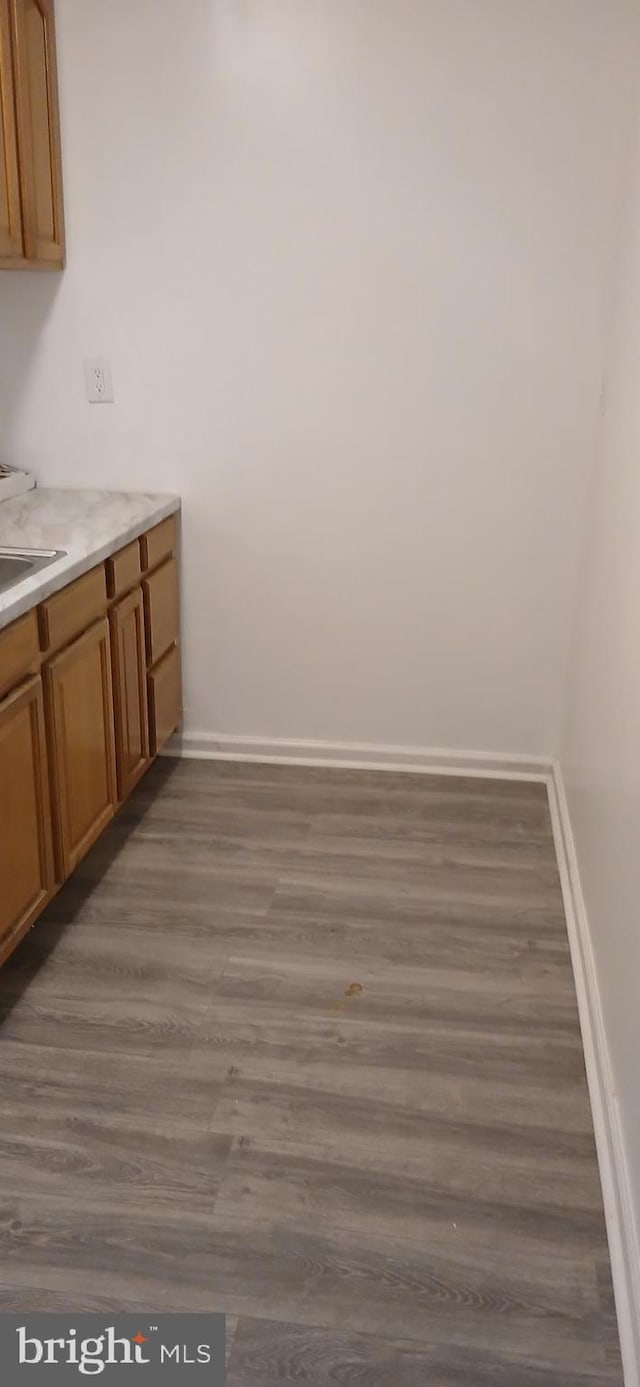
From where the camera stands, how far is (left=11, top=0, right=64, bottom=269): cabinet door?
2.79 metres

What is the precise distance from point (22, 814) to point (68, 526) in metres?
0.89

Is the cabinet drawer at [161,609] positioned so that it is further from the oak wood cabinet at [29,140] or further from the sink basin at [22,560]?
the oak wood cabinet at [29,140]

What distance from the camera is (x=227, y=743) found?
3.65 m

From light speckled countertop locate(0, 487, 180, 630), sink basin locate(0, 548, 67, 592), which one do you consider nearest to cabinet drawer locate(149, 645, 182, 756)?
light speckled countertop locate(0, 487, 180, 630)

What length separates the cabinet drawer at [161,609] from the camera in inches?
124

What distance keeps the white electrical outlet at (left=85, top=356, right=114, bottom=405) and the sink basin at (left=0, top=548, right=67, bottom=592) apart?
35.6 inches

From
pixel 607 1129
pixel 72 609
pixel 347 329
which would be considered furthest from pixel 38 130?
pixel 607 1129

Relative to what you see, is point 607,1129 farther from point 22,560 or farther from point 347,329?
point 347,329

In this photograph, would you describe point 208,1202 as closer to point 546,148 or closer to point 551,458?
point 551,458

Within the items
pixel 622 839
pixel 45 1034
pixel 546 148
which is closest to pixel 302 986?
pixel 45 1034

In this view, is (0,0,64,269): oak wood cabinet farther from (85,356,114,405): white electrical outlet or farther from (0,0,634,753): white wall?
(85,356,114,405): white electrical outlet

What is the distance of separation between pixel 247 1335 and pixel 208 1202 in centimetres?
26

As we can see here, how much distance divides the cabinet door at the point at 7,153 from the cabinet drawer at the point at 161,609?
0.94 m

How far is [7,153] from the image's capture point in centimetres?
276
